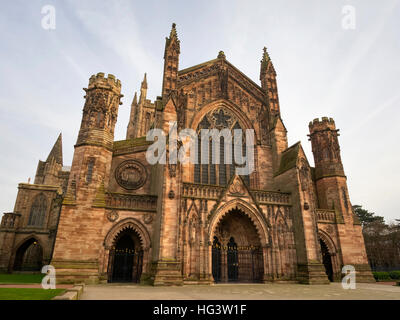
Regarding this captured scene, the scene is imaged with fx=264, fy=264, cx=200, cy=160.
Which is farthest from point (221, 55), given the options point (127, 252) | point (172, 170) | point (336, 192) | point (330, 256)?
point (330, 256)

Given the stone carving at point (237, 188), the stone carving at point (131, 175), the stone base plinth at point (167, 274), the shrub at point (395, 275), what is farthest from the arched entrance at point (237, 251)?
the shrub at point (395, 275)

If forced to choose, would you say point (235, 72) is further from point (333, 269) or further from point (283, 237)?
point (333, 269)

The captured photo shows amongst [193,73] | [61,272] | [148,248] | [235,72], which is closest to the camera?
[61,272]

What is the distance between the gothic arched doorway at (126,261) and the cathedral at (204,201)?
70 mm

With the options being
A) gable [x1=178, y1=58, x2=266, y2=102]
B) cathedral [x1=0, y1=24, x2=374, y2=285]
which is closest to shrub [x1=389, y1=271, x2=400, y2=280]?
cathedral [x1=0, y1=24, x2=374, y2=285]

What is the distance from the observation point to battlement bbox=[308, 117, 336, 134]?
27.4 m

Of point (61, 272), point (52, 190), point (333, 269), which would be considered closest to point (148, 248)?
point (61, 272)

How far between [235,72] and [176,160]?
1356cm

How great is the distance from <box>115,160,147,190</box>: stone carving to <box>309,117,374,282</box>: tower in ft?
56.8

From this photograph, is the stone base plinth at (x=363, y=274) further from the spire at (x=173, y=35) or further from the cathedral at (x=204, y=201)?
the spire at (x=173, y=35)

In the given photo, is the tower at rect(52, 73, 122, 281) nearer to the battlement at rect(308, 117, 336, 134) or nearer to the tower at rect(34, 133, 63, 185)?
the battlement at rect(308, 117, 336, 134)

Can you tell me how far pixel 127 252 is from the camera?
19.2m

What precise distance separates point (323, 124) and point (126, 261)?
23.0 meters
